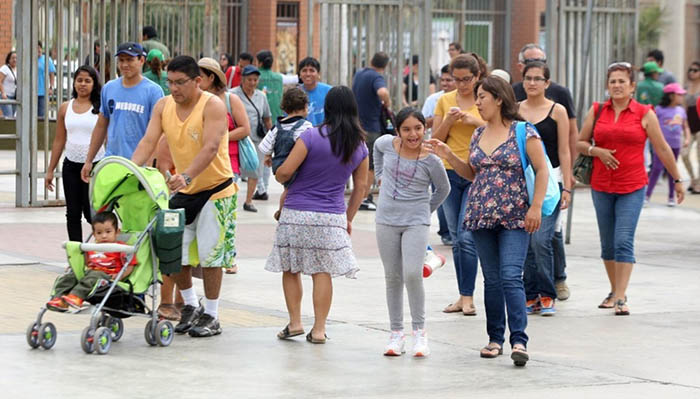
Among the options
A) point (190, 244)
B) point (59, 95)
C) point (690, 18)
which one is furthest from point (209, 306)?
point (690, 18)

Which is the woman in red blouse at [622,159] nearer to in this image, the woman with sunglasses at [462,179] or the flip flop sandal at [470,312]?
the woman with sunglasses at [462,179]

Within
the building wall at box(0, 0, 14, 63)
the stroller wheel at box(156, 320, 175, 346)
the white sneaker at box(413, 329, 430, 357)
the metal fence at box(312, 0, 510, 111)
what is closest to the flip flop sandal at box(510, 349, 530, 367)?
the white sneaker at box(413, 329, 430, 357)

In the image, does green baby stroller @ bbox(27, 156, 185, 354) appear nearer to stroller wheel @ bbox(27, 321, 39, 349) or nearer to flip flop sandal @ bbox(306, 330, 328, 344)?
stroller wheel @ bbox(27, 321, 39, 349)

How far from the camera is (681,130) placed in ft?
63.6

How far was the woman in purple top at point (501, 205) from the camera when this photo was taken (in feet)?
26.6

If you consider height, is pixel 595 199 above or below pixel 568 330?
above

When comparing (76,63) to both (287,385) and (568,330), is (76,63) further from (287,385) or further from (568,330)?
(287,385)

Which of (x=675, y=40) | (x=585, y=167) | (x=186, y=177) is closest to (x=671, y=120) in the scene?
(x=585, y=167)

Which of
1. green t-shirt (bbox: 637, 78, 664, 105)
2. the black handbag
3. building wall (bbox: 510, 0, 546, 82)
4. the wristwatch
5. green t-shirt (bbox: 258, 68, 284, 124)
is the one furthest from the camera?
building wall (bbox: 510, 0, 546, 82)

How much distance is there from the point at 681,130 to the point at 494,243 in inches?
463

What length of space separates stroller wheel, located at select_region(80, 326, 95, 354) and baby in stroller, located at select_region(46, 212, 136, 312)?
0.60 ft

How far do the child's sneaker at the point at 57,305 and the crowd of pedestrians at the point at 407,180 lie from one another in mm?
951

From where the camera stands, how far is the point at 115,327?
835 centimetres

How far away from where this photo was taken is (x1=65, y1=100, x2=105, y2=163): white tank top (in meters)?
11.3
